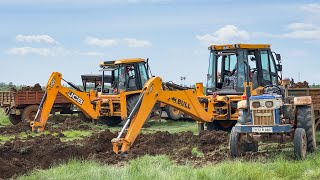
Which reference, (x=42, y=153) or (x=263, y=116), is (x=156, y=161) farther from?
(x=42, y=153)

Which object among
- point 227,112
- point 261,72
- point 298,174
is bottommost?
point 298,174

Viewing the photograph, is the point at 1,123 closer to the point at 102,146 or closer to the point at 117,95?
the point at 117,95

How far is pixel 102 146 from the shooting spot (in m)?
13.3

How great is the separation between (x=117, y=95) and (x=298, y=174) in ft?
46.6

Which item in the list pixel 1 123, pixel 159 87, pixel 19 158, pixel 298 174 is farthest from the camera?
pixel 1 123

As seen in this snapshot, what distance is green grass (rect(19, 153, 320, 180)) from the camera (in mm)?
8312

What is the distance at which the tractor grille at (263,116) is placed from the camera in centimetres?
1090

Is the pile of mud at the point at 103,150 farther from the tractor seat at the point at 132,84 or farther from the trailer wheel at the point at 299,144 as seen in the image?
the tractor seat at the point at 132,84

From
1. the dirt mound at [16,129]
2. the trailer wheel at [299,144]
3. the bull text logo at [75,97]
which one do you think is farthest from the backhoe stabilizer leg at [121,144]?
the bull text logo at [75,97]

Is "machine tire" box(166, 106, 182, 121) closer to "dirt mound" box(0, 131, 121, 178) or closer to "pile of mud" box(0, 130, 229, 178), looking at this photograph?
"pile of mud" box(0, 130, 229, 178)

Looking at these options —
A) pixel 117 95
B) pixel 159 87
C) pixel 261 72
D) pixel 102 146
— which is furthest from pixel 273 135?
pixel 117 95

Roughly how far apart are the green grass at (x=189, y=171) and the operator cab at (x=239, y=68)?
21.2 feet

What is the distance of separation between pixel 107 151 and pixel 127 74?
1008 centimetres

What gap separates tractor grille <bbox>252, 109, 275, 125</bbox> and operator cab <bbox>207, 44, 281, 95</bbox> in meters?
4.91
